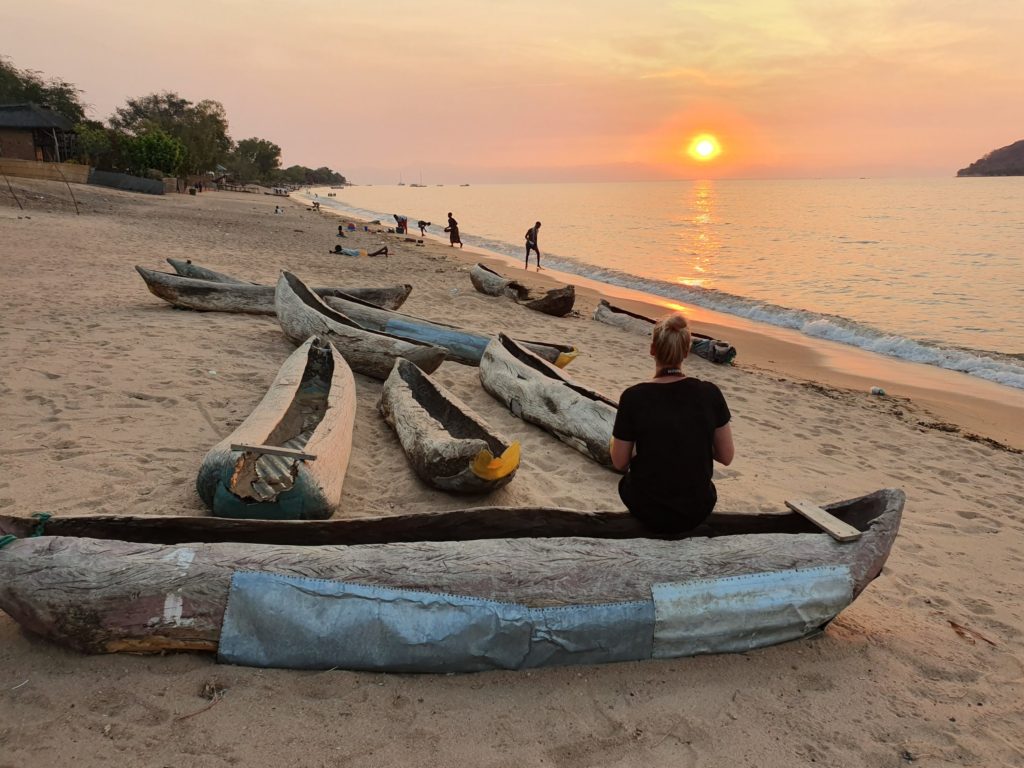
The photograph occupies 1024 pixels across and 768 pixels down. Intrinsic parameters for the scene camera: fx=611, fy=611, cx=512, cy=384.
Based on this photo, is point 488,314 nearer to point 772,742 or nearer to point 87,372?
point 87,372

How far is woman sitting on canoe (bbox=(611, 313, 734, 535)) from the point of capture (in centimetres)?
306

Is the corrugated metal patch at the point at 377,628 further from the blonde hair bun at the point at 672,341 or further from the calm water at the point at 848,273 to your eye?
the calm water at the point at 848,273

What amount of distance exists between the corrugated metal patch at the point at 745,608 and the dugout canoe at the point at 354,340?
4535 mm

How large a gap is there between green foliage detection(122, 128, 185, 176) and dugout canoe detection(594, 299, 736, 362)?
4043 centimetres

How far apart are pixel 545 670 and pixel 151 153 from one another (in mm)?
49063

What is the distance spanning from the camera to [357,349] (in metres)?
7.17

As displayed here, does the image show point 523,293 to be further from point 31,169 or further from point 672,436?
point 31,169

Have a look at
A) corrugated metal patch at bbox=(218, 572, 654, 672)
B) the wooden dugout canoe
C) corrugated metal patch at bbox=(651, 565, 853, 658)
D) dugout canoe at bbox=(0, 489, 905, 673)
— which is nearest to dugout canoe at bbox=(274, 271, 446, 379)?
the wooden dugout canoe

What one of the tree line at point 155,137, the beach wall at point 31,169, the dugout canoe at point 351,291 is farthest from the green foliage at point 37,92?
the dugout canoe at point 351,291

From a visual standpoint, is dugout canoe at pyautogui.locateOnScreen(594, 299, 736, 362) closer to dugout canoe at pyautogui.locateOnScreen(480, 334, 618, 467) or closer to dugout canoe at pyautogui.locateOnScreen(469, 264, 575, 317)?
dugout canoe at pyautogui.locateOnScreen(469, 264, 575, 317)

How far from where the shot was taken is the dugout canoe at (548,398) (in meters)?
5.66

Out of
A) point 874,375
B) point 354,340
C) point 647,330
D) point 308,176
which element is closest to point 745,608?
point 354,340

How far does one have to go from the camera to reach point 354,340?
7207mm

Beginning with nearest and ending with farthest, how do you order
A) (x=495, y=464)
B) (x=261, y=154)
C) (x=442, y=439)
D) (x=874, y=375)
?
(x=495, y=464), (x=442, y=439), (x=874, y=375), (x=261, y=154)
